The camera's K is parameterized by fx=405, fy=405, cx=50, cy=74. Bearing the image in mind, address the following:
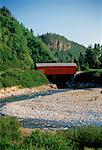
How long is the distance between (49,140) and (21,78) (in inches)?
2261

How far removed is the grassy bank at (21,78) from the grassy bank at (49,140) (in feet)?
157

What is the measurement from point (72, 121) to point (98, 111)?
24.8ft

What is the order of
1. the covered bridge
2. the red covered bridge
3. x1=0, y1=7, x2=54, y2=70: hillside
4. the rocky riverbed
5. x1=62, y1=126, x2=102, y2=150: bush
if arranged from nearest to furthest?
1. x1=62, y1=126, x2=102, y2=150: bush
2. the rocky riverbed
3. the covered bridge
4. the red covered bridge
5. x1=0, y1=7, x2=54, y2=70: hillside

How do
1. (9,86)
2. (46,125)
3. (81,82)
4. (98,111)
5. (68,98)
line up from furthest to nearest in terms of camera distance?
(81,82)
(9,86)
(68,98)
(98,111)
(46,125)

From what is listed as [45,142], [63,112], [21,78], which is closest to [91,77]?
[21,78]

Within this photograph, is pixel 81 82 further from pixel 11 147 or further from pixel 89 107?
pixel 11 147

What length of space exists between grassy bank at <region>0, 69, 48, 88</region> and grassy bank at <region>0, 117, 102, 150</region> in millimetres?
47757

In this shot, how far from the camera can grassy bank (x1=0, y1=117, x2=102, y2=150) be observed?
1638 cm

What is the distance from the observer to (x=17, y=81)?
72.2m

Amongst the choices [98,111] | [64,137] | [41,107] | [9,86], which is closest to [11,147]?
[64,137]

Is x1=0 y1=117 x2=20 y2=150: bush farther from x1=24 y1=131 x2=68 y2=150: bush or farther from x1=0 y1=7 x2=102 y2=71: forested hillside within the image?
x1=0 y1=7 x2=102 y2=71: forested hillside

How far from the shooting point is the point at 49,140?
55.5 feet

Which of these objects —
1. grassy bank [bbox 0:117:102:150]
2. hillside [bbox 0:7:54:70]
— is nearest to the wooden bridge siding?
hillside [bbox 0:7:54:70]

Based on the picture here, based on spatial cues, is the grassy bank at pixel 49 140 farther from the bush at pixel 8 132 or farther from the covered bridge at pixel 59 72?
the covered bridge at pixel 59 72
